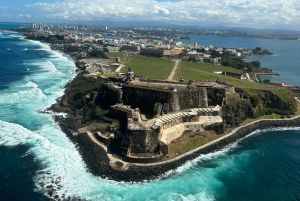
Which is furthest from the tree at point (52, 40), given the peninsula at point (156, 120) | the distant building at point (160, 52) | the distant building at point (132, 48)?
the peninsula at point (156, 120)

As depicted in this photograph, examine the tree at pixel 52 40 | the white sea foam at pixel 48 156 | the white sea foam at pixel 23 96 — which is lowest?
the white sea foam at pixel 48 156

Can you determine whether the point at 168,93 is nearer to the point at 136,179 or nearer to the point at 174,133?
the point at 174,133

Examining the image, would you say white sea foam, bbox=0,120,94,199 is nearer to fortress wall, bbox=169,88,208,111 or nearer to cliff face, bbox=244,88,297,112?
fortress wall, bbox=169,88,208,111

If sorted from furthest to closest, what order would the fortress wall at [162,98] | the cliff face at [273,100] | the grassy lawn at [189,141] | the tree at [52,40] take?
1. the tree at [52,40]
2. the cliff face at [273,100]
3. the fortress wall at [162,98]
4. the grassy lawn at [189,141]

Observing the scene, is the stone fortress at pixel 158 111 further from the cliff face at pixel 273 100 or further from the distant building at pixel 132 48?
the distant building at pixel 132 48

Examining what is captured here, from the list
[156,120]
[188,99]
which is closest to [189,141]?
[156,120]

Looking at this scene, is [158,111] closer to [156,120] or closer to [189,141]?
[156,120]

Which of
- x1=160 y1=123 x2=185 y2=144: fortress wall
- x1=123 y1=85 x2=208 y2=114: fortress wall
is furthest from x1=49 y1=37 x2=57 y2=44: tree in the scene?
x1=160 y1=123 x2=185 y2=144: fortress wall
